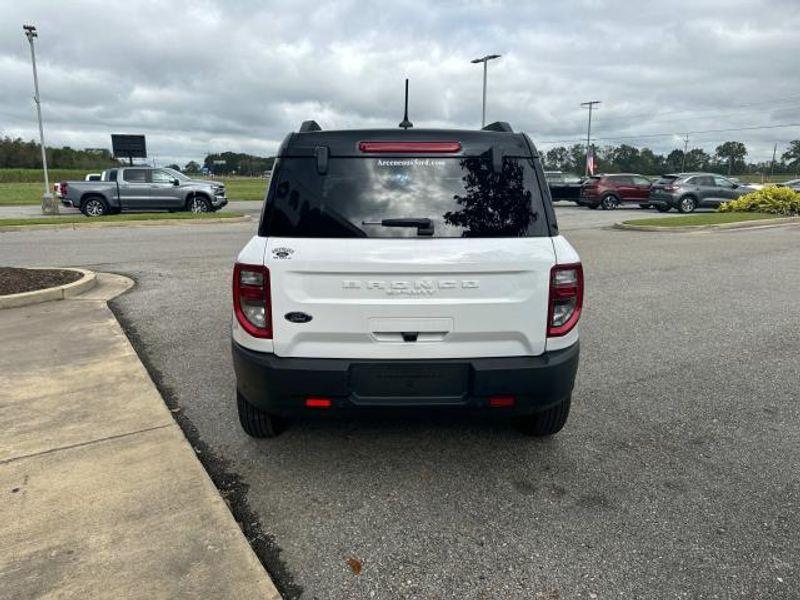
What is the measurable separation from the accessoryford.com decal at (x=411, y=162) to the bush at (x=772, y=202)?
76.9ft

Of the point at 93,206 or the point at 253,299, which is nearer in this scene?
the point at 253,299

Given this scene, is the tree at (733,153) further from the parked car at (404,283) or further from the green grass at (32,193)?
the parked car at (404,283)

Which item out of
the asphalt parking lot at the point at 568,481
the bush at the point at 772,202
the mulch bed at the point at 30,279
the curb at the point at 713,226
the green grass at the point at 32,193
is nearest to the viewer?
the asphalt parking lot at the point at 568,481

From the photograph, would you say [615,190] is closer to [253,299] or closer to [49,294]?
[49,294]

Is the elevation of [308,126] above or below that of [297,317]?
above

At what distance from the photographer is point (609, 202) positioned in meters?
28.0

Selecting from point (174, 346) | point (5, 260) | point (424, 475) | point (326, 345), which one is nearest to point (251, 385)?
point (326, 345)

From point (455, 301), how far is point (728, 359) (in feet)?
11.9

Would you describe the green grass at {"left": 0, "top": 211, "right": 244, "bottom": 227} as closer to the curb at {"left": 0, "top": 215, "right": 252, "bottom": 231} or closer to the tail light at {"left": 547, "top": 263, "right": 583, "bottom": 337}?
the curb at {"left": 0, "top": 215, "right": 252, "bottom": 231}

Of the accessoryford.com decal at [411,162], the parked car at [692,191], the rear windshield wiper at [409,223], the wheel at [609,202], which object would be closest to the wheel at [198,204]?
the wheel at [609,202]

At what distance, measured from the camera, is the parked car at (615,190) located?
27.7 meters

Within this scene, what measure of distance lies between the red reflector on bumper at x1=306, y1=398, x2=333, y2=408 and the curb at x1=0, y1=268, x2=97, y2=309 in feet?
17.8

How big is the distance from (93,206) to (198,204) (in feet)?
11.6

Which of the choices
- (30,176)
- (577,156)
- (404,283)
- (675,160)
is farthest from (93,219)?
(675,160)
